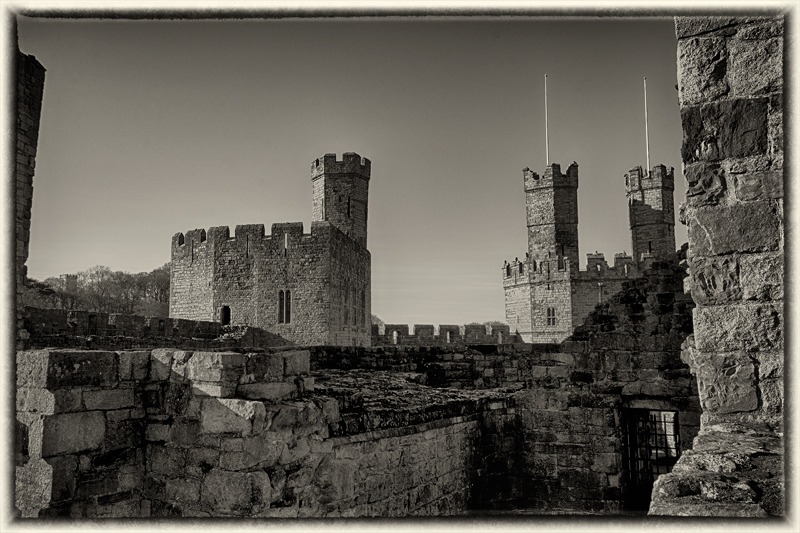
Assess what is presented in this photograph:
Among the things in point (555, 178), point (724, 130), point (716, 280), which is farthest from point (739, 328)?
point (555, 178)

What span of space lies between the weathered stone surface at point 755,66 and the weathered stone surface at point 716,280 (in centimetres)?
80

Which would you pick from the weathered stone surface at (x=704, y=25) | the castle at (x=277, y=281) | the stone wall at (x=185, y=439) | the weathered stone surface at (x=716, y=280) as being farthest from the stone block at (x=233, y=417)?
the castle at (x=277, y=281)

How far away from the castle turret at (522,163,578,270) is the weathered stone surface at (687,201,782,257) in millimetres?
33404

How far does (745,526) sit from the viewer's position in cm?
211

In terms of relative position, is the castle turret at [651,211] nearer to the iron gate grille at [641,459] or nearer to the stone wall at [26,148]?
the iron gate grille at [641,459]

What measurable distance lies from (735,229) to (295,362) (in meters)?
2.76

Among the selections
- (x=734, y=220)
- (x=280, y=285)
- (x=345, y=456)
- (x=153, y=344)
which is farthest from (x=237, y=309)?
(x=734, y=220)

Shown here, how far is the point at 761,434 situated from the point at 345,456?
8.85 feet

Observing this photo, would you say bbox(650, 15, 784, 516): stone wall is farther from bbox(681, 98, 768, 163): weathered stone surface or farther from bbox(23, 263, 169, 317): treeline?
bbox(23, 263, 169, 317): treeline

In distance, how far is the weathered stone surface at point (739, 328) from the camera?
2.92 m

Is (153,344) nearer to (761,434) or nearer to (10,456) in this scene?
(10,456)

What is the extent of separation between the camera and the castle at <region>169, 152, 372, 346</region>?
1028 inches

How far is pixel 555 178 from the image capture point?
3625 centimetres

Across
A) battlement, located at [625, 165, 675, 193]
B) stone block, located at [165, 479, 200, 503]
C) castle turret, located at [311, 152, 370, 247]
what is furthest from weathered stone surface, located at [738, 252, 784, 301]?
battlement, located at [625, 165, 675, 193]
